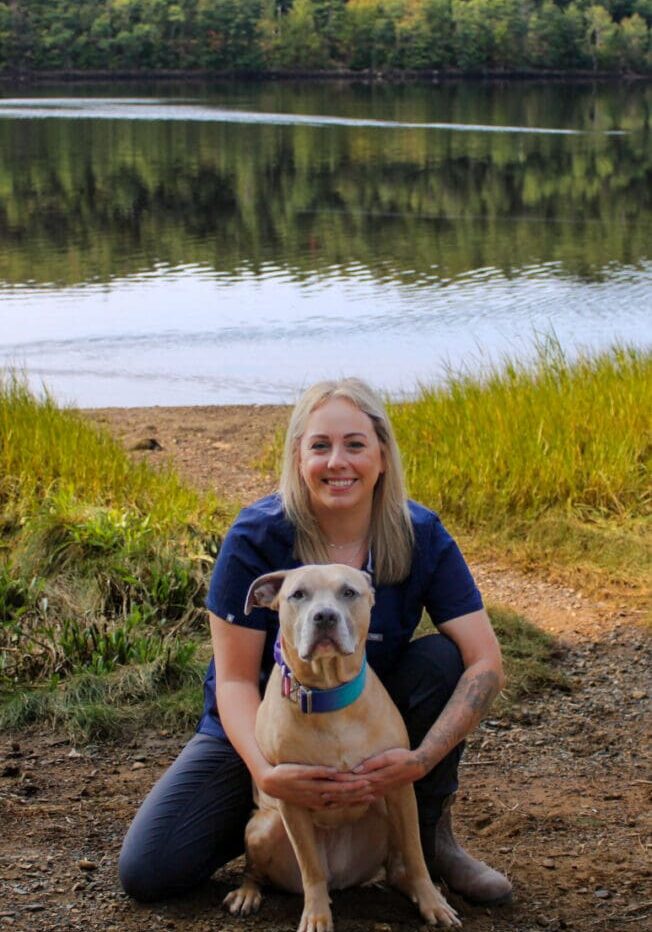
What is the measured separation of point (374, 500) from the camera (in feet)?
11.6

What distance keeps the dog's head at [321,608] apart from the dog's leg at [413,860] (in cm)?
48

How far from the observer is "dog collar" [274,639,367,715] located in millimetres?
Answer: 3049

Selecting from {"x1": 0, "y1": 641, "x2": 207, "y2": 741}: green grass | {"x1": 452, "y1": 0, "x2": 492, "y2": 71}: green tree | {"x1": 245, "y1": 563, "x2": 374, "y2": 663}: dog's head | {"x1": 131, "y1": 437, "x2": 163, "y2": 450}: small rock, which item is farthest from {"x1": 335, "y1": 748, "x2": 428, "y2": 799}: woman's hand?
{"x1": 452, "y1": 0, "x2": 492, "y2": 71}: green tree

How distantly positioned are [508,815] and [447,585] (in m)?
0.92

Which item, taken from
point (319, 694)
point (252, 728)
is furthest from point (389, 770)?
point (252, 728)

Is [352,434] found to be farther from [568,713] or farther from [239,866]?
[568,713]

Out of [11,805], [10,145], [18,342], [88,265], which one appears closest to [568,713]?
[11,805]

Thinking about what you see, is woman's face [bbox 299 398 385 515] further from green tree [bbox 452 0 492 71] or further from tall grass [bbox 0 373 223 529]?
green tree [bbox 452 0 492 71]

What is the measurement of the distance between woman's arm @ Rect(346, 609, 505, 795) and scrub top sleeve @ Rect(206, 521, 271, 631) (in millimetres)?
489

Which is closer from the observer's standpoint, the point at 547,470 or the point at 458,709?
the point at 458,709

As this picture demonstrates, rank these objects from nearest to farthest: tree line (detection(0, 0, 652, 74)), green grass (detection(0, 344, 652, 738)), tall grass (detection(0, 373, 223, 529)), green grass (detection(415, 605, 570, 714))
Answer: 1. green grass (detection(0, 344, 652, 738))
2. green grass (detection(415, 605, 570, 714))
3. tall grass (detection(0, 373, 223, 529))
4. tree line (detection(0, 0, 652, 74))


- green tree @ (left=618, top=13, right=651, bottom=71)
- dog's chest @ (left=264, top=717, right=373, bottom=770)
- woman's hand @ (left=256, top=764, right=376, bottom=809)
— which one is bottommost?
green tree @ (left=618, top=13, right=651, bottom=71)

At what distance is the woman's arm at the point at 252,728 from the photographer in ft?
10.2

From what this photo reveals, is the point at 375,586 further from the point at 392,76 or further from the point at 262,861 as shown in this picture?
the point at 392,76
